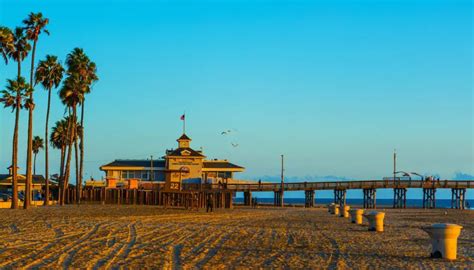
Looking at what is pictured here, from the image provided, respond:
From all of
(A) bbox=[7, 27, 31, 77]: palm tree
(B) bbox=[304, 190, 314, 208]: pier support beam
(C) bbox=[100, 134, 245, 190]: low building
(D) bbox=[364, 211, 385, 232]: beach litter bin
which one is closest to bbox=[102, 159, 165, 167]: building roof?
(C) bbox=[100, 134, 245, 190]: low building

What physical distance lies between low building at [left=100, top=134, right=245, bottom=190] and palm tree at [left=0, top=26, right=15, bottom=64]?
3654 cm

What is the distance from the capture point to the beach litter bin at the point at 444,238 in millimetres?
14180

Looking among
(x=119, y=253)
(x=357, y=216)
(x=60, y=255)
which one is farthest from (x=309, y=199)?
(x=60, y=255)

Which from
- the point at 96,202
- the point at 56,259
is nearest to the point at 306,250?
the point at 56,259

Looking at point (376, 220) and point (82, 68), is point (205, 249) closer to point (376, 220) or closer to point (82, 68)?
point (376, 220)

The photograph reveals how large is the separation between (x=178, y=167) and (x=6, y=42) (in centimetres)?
3910

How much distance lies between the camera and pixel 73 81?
61875mm

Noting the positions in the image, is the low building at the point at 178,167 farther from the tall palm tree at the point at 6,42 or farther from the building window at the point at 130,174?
the tall palm tree at the point at 6,42

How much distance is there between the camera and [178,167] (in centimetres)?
Result: 8325

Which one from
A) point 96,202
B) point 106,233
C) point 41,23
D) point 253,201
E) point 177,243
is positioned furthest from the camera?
point 253,201

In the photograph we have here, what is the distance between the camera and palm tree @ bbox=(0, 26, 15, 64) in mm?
46188

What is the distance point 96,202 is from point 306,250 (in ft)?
156

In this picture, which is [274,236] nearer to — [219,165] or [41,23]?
[41,23]

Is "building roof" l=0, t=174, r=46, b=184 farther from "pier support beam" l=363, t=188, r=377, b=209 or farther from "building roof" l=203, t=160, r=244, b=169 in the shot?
"pier support beam" l=363, t=188, r=377, b=209
